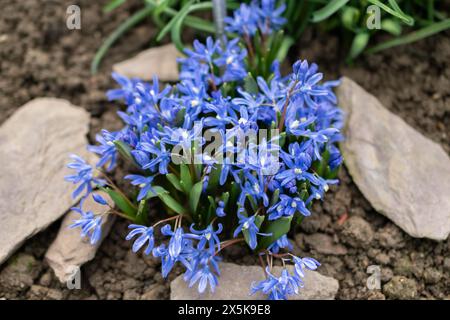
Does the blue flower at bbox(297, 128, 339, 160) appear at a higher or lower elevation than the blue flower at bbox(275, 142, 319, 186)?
higher

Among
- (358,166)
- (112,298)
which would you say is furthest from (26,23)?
(358,166)

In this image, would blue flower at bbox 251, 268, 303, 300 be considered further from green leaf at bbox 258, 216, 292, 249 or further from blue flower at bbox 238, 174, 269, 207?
blue flower at bbox 238, 174, 269, 207

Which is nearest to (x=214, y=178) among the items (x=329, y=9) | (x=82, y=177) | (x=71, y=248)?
(x=82, y=177)

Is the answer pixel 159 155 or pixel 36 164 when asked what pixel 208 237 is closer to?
pixel 159 155

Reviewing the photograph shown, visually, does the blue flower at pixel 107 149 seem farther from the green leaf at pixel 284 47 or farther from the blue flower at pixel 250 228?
the green leaf at pixel 284 47

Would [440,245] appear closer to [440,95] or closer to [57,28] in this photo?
[440,95]

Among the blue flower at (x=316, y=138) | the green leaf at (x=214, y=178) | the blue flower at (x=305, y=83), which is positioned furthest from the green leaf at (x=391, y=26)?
the green leaf at (x=214, y=178)

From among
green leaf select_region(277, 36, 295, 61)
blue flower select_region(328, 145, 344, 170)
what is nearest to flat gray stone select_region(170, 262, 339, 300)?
blue flower select_region(328, 145, 344, 170)
